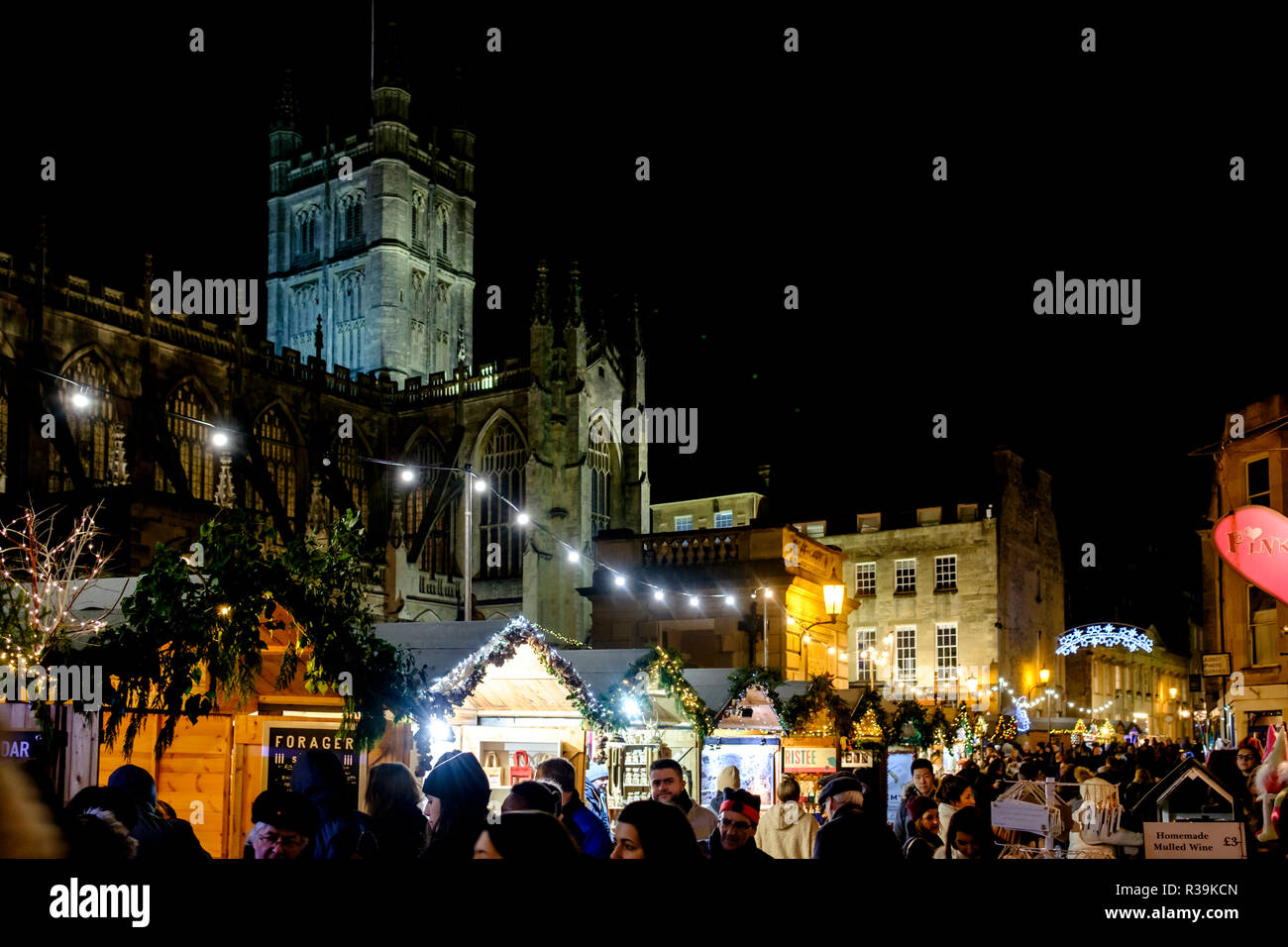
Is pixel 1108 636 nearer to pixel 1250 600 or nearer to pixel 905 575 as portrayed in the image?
pixel 1250 600

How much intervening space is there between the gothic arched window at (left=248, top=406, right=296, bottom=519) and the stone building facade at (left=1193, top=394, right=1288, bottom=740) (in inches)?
1103

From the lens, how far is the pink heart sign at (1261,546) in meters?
14.5

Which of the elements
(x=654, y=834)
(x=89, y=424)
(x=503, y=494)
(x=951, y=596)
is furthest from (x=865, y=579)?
(x=654, y=834)

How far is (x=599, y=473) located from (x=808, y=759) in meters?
30.0

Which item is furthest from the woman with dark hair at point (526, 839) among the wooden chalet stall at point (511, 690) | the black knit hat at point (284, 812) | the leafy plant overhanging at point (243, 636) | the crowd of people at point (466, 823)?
the wooden chalet stall at point (511, 690)

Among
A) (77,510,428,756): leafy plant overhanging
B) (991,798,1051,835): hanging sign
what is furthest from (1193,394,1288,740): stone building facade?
(77,510,428,756): leafy plant overhanging

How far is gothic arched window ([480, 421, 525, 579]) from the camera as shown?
4509cm

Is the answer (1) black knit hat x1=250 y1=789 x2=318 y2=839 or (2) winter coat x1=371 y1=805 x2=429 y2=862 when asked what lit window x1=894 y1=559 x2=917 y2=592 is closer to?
(2) winter coat x1=371 y1=805 x2=429 y2=862

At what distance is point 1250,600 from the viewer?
102 ft

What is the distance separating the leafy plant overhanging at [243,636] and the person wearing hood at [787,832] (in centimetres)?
278

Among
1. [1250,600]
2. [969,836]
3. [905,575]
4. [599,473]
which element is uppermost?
[599,473]
